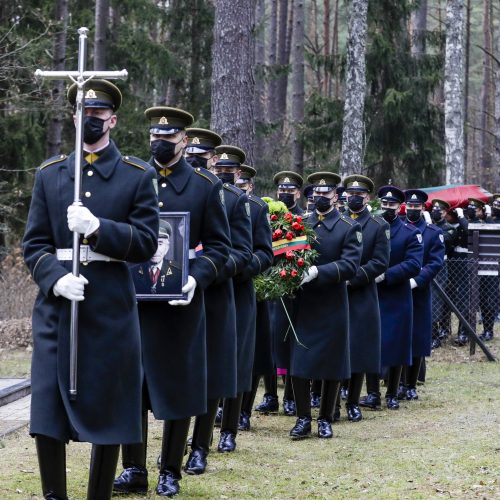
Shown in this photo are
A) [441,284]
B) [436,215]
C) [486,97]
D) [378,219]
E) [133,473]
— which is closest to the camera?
[133,473]

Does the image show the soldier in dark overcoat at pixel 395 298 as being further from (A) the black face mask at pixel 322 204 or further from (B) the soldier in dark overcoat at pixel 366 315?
(A) the black face mask at pixel 322 204

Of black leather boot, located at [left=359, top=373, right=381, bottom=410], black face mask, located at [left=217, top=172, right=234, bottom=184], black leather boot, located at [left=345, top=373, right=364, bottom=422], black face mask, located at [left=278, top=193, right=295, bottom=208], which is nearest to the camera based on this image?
black face mask, located at [left=217, top=172, right=234, bottom=184]

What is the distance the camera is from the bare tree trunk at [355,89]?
21281 mm

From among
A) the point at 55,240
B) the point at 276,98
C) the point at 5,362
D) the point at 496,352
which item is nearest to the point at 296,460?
the point at 55,240

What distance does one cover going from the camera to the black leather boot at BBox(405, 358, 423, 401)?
1320 cm

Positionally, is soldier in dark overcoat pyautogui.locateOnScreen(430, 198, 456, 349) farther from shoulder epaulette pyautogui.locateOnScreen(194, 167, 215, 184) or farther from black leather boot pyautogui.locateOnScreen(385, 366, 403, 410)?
shoulder epaulette pyautogui.locateOnScreen(194, 167, 215, 184)

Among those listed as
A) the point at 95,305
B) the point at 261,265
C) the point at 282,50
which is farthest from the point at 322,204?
the point at 282,50

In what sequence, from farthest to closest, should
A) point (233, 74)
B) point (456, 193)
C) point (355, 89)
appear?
point (456, 193), point (355, 89), point (233, 74)

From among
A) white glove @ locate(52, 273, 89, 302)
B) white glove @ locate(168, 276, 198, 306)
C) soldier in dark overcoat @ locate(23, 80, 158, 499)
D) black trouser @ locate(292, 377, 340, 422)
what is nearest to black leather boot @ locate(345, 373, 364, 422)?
black trouser @ locate(292, 377, 340, 422)

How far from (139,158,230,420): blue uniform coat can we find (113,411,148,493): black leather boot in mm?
261

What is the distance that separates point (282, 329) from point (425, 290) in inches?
141

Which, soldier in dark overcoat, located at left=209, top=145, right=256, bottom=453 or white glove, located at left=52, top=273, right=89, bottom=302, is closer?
white glove, located at left=52, top=273, right=89, bottom=302

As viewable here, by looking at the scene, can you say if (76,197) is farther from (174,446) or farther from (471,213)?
(471,213)

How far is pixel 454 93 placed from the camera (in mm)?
24594
